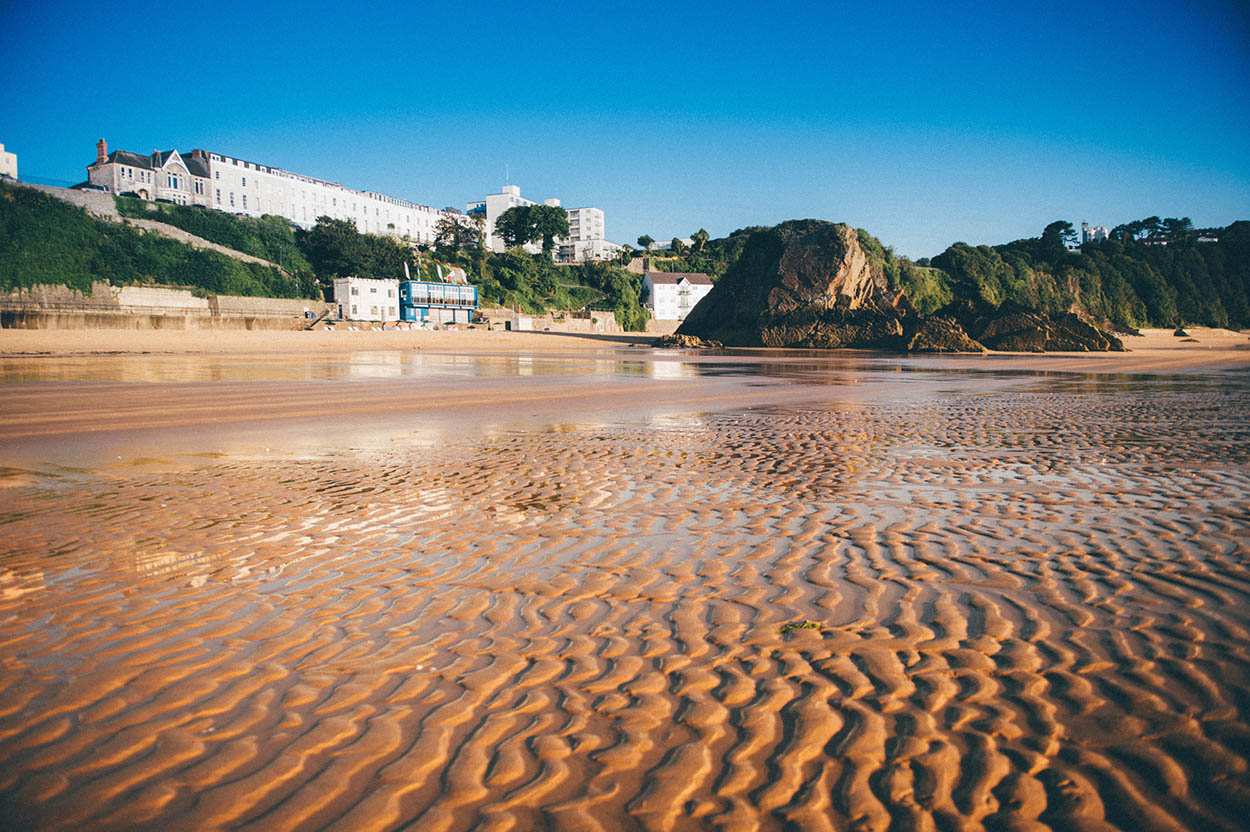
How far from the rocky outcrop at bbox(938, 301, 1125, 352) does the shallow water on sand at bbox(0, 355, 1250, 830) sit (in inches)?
1490

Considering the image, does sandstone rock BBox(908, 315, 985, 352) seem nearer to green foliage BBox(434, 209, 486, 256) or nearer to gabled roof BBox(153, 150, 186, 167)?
A: green foliage BBox(434, 209, 486, 256)

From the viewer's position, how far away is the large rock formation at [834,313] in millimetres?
41000

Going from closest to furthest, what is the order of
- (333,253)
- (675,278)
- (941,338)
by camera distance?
(941,338) < (333,253) < (675,278)

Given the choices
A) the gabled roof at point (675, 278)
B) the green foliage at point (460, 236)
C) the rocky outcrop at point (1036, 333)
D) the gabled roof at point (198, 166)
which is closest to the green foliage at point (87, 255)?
the green foliage at point (460, 236)

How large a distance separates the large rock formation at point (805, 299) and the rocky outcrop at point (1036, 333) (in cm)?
489

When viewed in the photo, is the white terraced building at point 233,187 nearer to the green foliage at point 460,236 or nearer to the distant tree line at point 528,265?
the green foliage at point 460,236

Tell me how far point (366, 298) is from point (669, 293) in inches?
2073

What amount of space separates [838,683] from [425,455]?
6.47 meters

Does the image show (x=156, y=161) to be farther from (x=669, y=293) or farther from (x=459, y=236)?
(x=669, y=293)

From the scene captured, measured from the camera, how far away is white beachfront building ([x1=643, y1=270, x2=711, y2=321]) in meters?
113

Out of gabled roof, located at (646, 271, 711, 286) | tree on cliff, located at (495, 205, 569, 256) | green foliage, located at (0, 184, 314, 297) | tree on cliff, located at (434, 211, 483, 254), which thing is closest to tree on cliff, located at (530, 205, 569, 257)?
tree on cliff, located at (495, 205, 569, 256)

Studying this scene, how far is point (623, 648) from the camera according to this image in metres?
3.34

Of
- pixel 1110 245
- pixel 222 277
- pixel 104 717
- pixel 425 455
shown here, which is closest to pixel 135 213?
pixel 222 277

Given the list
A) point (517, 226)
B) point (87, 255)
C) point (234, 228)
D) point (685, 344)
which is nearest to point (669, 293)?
point (517, 226)
